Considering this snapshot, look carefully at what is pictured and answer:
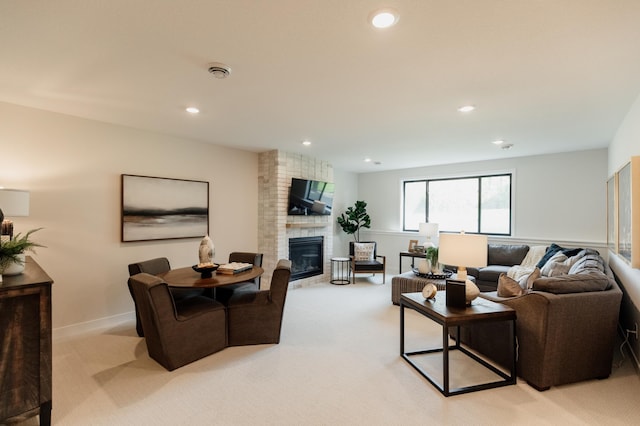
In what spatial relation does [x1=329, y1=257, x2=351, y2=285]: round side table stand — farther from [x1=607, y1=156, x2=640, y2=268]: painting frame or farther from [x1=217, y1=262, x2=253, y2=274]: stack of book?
[x1=607, y1=156, x2=640, y2=268]: painting frame

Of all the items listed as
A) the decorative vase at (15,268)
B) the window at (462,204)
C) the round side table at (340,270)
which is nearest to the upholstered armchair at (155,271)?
the decorative vase at (15,268)

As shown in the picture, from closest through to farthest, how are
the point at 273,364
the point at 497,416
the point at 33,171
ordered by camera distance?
1. the point at 497,416
2. the point at 273,364
3. the point at 33,171

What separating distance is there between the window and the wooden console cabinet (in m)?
5.70

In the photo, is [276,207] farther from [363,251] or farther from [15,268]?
[15,268]

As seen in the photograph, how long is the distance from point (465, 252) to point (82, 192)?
13.6 ft

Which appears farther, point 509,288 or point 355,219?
point 355,219

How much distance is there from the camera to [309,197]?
586 cm

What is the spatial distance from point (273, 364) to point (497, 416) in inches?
70.3

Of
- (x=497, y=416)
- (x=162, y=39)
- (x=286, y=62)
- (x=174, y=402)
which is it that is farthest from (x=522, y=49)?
(x=174, y=402)

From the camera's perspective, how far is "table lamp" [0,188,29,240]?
2697mm

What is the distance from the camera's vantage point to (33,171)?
10.8ft

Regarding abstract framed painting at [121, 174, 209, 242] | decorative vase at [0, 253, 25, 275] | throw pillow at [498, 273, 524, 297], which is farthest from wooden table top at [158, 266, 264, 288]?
throw pillow at [498, 273, 524, 297]

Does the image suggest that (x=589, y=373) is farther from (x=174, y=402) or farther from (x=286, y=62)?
(x=286, y=62)

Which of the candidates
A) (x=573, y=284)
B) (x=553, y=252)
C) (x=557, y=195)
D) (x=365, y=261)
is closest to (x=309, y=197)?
(x=365, y=261)
